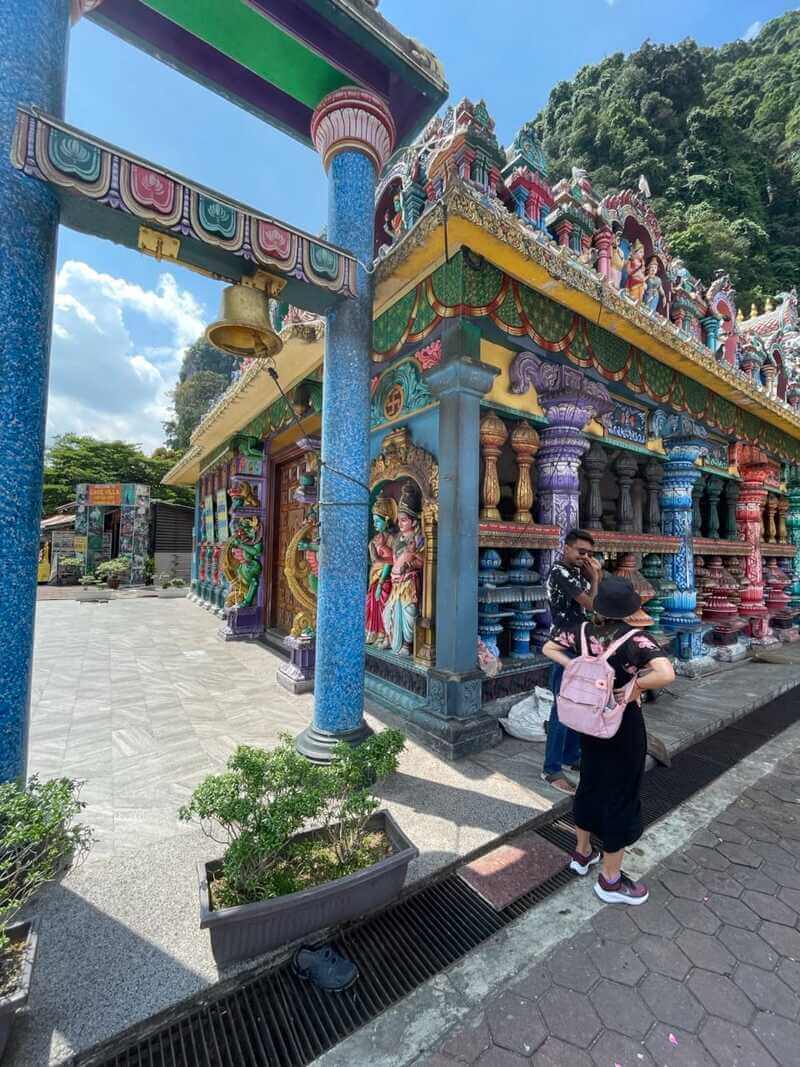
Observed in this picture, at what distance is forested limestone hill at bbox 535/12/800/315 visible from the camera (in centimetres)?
2392

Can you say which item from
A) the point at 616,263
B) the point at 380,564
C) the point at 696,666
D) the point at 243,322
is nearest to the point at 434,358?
the point at 243,322

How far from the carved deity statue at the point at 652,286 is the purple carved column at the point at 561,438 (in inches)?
61.6

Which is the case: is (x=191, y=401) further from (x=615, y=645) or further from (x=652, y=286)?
(x=615, y=645)

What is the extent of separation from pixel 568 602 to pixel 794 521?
9.48 meters

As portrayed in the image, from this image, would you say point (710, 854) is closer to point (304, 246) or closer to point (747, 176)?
point (304, 246)

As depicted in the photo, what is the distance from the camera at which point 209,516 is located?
11.0 m

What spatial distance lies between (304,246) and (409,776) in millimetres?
3558

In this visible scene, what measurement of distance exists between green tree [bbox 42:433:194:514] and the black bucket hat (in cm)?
2600

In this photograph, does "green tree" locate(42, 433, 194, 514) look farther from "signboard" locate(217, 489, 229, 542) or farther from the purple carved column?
the purple carved column

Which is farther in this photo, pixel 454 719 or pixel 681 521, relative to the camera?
pixel 681 521

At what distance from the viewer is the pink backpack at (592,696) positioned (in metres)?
2.13

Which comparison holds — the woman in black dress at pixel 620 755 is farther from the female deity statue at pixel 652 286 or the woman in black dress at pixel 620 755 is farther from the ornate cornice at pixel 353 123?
the female deity statue at pixel 652 286

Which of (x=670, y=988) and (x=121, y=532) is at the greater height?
(x=121, y=532)

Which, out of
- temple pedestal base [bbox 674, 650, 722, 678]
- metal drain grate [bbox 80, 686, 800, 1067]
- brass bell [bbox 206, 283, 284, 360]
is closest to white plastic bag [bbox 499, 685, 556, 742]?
metal drain grate [bbox 80, 686, 800, 1067]
